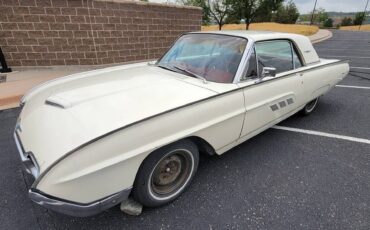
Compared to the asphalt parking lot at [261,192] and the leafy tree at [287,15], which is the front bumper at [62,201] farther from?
the leafy tree at [287,15]

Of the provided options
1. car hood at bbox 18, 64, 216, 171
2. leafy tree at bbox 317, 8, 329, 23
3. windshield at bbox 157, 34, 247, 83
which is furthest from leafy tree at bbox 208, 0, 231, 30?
leafy tree at bbox 317, 8, 329, 23

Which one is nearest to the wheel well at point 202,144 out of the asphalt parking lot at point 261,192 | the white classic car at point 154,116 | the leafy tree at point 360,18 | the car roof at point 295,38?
the white classic car at point 154,116

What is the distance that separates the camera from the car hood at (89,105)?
1.64 metres

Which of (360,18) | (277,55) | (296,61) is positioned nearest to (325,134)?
(296,61)

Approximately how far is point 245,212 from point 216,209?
0.26 m

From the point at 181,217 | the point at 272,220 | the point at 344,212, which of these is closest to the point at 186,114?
the point at 181,217

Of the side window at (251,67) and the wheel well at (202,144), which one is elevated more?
Result: the side window at (251,67)

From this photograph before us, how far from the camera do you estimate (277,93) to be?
2854mm

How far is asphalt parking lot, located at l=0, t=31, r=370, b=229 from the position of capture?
201 centimetres

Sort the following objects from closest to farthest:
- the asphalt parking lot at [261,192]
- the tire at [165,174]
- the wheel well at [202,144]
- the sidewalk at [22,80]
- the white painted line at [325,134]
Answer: the tire at [165,174]
the asphalt parking lot at [261,192]
the wheel well at [202,144]
the white painted line at [325,134]
the sidewalk at [22,80]

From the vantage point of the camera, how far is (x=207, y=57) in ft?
9.09

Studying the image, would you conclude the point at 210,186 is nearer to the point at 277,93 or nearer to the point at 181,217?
the point at 181,217

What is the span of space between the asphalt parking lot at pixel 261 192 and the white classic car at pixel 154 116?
28 cm

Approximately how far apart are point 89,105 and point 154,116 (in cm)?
57
